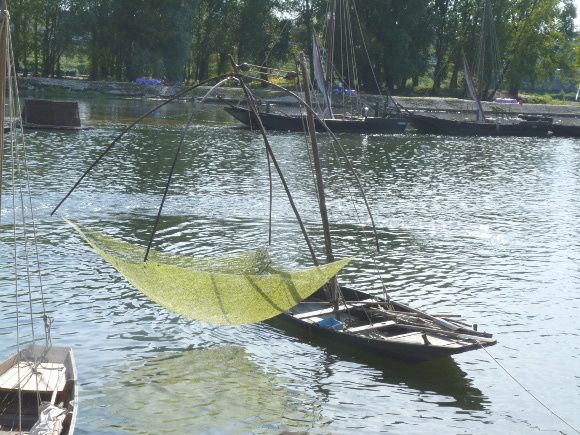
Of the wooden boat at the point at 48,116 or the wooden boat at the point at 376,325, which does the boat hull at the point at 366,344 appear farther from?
the wooden boat at the point at 48,116

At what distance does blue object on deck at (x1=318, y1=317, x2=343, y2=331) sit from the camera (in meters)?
18.1

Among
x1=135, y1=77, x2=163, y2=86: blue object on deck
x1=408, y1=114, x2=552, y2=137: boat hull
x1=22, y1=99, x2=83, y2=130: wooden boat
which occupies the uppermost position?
x1=135, y1=77, x2=163, y2=86: blue object on deck

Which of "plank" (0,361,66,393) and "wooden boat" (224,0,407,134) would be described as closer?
"plank" (0,361,66,393)

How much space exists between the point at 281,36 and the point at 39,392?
96.5 meters

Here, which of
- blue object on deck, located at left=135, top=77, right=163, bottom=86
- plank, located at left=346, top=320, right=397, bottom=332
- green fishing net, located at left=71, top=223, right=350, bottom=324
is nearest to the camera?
green fishing net, located at left=71, top=223, right=350, bottom=324

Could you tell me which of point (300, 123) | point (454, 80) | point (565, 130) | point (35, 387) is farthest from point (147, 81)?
point (35, 387)

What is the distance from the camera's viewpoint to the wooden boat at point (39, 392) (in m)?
11.8

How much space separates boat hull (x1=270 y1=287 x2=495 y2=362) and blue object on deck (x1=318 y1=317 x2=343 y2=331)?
131 millimetres

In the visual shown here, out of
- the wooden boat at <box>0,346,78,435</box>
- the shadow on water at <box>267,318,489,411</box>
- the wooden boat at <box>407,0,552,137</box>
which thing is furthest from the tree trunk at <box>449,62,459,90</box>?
the wooden boat at <box>0,346,78,435</box>

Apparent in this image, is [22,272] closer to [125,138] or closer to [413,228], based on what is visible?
[413,228]

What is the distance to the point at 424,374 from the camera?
1736 cm

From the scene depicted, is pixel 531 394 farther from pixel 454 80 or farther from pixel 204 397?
pixel 454 80

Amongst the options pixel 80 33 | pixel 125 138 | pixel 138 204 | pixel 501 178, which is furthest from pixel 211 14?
pixel 138 204

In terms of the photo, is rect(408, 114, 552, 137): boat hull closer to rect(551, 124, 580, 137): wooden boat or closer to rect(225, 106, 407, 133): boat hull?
rect(551, 124, 580, 137): wooden boat
